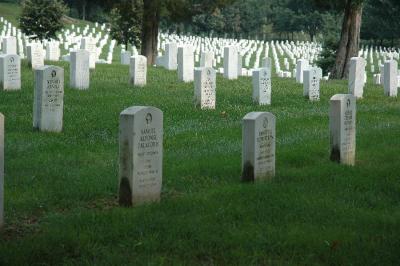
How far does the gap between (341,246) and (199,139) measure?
5916 millimetres

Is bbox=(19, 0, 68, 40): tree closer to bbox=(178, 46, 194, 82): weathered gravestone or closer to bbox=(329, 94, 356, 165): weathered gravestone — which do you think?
bbox=(178, 46, 194, 82): weathered gravestone

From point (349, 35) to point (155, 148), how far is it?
21.6 m

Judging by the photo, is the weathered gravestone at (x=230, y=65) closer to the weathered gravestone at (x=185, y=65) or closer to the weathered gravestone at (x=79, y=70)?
the weathered gravestone at (x=185, y=65)

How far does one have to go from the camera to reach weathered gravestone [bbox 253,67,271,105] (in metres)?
17.7

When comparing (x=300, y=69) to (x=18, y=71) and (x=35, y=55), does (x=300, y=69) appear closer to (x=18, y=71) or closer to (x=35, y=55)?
(x=35, y=55)

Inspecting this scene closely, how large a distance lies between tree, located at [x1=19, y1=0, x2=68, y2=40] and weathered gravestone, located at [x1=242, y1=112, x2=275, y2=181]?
30.9 metres

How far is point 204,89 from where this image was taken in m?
16.6

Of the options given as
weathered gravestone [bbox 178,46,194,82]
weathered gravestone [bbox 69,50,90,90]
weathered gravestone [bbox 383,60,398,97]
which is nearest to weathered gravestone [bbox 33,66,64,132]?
weathered gravestone [bbox 69,50,90,90]

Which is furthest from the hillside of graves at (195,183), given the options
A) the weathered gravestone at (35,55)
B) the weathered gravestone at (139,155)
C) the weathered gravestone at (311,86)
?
the weathered gravestone at (35,55)

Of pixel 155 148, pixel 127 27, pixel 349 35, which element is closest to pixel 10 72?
pixel 155 148

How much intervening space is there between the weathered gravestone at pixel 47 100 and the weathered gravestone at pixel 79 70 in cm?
583

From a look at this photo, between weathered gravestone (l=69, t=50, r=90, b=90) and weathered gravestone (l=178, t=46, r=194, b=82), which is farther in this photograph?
weathered gravestone (l=178, t=46, r=194, b=82)

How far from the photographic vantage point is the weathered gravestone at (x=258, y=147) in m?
9.56

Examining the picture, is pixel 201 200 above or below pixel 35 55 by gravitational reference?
below
